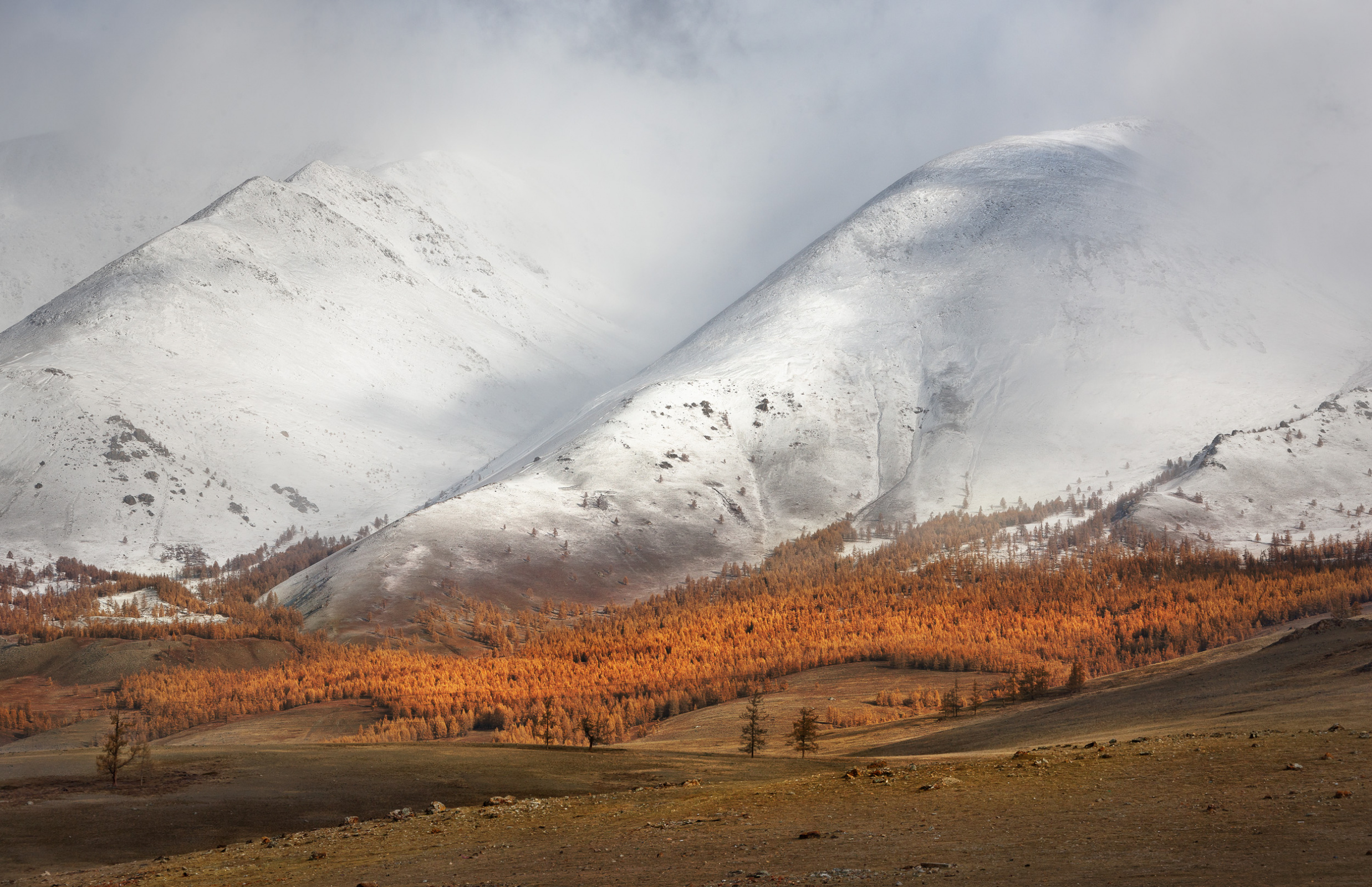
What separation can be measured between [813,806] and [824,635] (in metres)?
118

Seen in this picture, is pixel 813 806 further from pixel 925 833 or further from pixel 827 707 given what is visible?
pixel 827 707

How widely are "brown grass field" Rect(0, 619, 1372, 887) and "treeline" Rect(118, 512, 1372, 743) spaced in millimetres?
42180

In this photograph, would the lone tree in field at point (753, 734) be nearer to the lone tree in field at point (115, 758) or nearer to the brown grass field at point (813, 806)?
the brown grass field at point (813, 806)

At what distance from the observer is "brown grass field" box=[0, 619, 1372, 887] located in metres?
23.1

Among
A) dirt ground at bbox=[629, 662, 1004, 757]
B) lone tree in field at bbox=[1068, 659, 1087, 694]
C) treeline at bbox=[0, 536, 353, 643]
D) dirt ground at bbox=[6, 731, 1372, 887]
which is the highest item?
treeline at bbox=[0, 536, 353, 643]

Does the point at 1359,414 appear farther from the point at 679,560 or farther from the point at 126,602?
the point at 126,602

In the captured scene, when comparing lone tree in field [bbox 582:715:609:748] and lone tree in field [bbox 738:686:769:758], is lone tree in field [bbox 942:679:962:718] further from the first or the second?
lone tree in field [bbox 582:715:609:748]

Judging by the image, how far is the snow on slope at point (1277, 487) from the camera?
173 m

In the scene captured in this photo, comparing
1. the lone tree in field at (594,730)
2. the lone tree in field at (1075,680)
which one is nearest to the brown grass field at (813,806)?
the lone tree in field at (594,730)

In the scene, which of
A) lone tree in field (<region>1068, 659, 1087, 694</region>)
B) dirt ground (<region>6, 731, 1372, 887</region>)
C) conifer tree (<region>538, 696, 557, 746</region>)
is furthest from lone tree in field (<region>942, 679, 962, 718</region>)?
dirt ground (<region>6, 731, 1372, 887</region>)

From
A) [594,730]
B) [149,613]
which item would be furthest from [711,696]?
[149,613]

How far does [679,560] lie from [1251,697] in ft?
506

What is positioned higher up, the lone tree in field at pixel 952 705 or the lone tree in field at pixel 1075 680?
the lone tree in field at pixel 1075 680

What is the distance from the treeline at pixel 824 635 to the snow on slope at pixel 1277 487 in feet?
28.1
